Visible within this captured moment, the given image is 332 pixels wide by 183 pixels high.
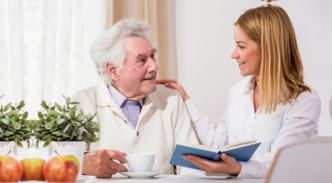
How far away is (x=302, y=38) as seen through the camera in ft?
8.68

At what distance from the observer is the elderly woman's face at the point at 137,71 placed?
1794 millimetres

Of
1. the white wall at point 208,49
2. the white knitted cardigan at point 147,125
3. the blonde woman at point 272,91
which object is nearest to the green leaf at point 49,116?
the white knitted cardigan at point 147,125

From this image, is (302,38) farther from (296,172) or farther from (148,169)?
(296,172)

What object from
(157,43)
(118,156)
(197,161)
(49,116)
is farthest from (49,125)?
(157,43)

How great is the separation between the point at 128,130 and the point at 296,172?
1145 mm

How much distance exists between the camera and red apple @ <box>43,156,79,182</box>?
947 millimetres

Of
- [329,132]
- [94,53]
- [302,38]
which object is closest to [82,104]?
[94,53]

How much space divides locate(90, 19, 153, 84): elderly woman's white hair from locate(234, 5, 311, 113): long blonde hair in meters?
0.62

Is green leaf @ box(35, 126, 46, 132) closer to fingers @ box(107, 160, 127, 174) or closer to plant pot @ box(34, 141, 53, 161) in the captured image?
plant pot @ box(34, 141, 53, 161)

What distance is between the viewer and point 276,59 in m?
1.71

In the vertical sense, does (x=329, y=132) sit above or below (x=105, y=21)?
below

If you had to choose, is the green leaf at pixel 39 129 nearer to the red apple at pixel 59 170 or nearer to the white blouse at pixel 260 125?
the red apple at pixel 59 170

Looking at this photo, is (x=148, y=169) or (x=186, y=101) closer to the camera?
(x=148, y=169)

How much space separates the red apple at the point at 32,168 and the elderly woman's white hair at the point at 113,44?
885 millimetres
